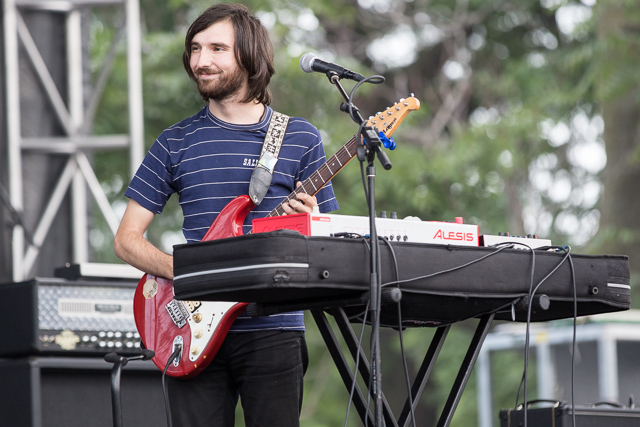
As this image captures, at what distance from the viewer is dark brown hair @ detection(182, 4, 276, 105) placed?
8.96 ft

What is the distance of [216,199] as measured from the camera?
2.69 metres

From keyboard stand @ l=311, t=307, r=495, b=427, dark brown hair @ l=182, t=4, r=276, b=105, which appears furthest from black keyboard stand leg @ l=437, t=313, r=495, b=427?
dark brown hair @ l=182, t=4, r=276, b=105

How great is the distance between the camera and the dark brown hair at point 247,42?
2730 mm

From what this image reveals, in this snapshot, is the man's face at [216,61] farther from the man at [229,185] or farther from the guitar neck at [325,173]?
the guitar neck at [325,173]

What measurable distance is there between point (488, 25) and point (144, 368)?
27.1 feet

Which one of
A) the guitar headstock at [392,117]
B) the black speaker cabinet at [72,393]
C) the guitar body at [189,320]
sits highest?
the guitar headstock at [392,117]

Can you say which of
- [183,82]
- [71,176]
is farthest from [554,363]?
[71,176]

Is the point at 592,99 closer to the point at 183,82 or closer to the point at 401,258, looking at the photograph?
the point at 183,82

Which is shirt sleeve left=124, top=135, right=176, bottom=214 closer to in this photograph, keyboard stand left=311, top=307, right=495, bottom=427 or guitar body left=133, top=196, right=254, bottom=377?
guitar body left=133, top=196, right=254, bottom=377

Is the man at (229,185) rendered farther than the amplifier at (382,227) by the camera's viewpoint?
Yes

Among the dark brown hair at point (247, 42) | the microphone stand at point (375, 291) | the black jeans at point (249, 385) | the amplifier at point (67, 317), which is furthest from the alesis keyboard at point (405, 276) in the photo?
the amplifier at point (67, 317)

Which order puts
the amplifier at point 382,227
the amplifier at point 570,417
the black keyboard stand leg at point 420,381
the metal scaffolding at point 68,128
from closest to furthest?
the amplifier at point 382,227, the black keyboard stand leg at point 420,381, the amplifier at point 570,417, the metal scaffolding at point 68,128

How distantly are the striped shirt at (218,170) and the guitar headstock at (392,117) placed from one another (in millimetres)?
245

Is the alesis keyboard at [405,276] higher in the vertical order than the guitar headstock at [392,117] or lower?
lower
